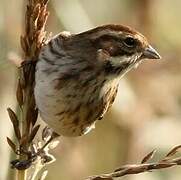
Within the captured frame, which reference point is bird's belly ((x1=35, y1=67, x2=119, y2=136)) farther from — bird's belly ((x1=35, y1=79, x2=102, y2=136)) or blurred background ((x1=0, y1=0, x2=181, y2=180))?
blurred background ((x1=0, y1=0, x2=181, y2=180))

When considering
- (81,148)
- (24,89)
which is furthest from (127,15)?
(24,89)

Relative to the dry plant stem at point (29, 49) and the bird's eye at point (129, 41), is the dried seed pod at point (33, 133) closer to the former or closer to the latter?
the dry plant stem at point (29, 49)

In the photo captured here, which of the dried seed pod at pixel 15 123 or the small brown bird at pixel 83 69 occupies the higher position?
the small brown bird at pixel 83 69

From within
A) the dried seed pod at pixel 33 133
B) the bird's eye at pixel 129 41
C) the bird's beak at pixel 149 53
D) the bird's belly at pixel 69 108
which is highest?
the bird's eye at pixel 129 41

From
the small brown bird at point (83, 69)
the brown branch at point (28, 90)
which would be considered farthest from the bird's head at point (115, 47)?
the brown branch at point (28, 90)

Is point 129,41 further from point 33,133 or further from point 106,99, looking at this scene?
point 33,133

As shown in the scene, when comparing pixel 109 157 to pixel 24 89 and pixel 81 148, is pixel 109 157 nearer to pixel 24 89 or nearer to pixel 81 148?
pixel 81 148

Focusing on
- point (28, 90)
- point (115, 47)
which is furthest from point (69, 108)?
point (28, 90)
